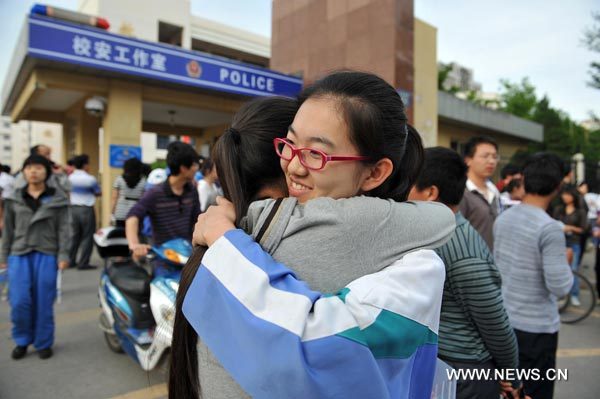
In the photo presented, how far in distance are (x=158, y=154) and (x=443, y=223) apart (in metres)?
37.9

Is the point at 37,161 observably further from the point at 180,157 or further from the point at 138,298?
the point at 138,298

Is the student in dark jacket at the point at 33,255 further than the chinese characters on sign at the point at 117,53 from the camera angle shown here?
No

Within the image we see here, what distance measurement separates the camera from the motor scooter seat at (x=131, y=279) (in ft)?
10.6

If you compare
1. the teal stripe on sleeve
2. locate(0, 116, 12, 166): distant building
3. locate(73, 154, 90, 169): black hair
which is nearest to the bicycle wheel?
the teal stripe on sleeve

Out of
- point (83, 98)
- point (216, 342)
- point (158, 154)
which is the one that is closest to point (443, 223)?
point (216, 342)

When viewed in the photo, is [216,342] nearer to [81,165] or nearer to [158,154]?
[81,165]

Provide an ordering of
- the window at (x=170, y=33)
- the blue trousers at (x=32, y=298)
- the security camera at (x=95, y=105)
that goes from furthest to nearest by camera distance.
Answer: the window at (x=170, y=33) → the security camera at (x=95, y=105) → the blue trousers at (x=32, y=298)

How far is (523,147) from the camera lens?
21484 mm

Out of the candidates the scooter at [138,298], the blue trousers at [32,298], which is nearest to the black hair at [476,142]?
the scooter at [138,298]

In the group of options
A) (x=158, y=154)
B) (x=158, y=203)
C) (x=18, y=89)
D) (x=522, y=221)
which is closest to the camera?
(x=522, y=221)

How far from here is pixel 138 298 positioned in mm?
3252

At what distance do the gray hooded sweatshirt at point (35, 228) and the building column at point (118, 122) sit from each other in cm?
551

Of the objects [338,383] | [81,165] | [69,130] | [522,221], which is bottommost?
[338,383]

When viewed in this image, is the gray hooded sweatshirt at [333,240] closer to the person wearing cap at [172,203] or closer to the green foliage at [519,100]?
the person wearing cap at [172,203]
